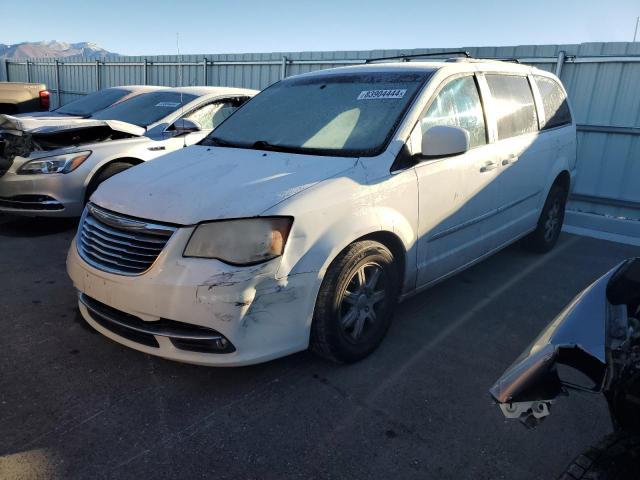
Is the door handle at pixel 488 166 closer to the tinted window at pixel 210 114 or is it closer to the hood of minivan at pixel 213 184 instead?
the hood of minivan at pixel 213 184

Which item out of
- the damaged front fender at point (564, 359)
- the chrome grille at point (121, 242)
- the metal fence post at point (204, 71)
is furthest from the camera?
the metal fence post at point (204, 71)

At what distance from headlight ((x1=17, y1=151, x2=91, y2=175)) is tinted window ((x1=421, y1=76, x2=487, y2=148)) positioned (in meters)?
3.74

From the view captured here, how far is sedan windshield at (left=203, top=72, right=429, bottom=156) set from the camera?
3154 millimetres

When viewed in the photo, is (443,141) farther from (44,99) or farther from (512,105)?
(44,99)

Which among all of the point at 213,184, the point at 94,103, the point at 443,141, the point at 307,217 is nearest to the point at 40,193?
the point at 94,103

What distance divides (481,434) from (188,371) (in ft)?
5.21

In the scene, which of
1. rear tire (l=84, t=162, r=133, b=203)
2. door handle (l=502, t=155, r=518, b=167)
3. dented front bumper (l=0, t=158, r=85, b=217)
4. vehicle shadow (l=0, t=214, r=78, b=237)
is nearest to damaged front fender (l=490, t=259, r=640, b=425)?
door handle (l=502, t=155, r=518, b=167)

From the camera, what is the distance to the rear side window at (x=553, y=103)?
478 cm

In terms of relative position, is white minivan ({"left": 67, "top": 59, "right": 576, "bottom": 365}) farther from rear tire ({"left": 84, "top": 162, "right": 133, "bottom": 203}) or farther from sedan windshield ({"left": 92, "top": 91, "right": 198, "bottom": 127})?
sedan windshield ({"left": 92, "top": 91, "right": 198, "bottom": 127})

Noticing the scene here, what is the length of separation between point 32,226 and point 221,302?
438 centimetres

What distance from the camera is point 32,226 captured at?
5777 mm

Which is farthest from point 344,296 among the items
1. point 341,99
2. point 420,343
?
point 341,99

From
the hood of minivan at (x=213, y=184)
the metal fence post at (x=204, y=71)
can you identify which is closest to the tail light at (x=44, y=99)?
the metal fence post at (x=204, y=71)

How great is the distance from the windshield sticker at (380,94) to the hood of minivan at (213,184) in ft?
2.15
